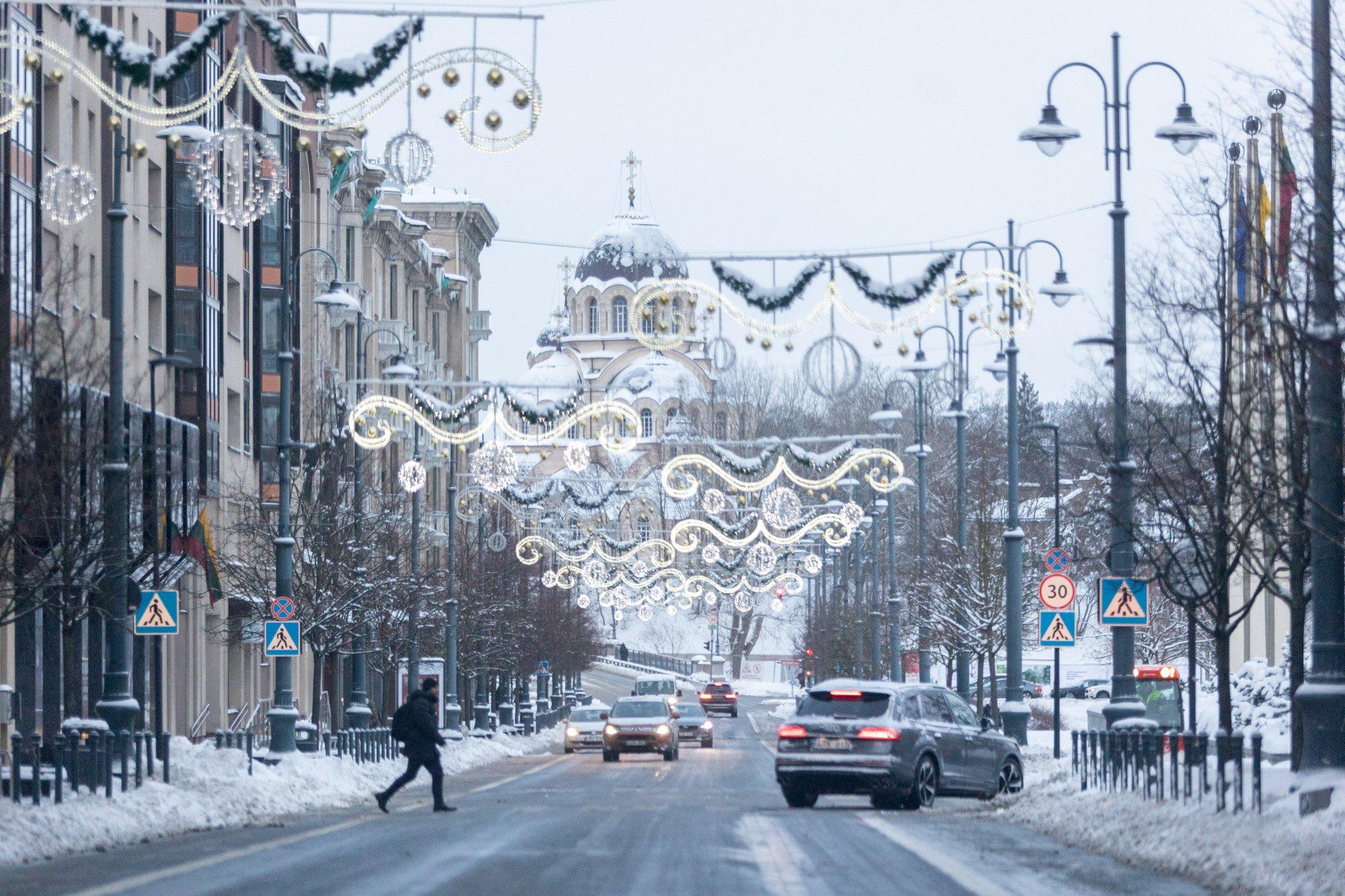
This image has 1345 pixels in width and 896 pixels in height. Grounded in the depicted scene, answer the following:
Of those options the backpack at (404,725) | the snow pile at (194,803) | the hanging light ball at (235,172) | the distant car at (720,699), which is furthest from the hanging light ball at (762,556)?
the hanging light ball at (235,172)

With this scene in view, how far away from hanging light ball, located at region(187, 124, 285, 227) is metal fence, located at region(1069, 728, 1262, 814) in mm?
10056

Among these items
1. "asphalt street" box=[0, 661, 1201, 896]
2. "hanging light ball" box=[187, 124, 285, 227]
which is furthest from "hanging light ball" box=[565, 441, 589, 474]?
"hanging light ball" box=[187, 124, 285, 227]

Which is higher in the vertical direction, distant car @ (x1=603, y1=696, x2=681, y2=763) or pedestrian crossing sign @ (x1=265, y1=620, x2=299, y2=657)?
pedestrian crossing sign @ (x1=265, y1=620, x2=299, y2=657)

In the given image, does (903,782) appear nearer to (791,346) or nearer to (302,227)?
(791,346)

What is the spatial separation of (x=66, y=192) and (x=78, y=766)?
263 inches

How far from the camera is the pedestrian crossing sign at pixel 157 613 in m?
29.8

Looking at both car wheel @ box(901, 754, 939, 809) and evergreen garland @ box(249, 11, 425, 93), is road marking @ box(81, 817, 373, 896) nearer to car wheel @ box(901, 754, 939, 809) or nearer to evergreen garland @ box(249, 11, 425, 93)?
evergreen garland @ box(249, 11, 425, 93)

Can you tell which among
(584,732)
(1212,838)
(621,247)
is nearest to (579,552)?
(584,732)

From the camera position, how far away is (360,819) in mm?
24281

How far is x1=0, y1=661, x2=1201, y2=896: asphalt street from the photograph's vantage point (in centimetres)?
1491

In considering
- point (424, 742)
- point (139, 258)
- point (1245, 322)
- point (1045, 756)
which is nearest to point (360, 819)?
point (424, 742)

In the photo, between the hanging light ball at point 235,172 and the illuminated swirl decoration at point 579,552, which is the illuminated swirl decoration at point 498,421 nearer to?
the hanging light ball at point 235,172

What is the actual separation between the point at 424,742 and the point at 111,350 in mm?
5983

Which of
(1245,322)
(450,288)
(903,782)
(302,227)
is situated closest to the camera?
(1245,322)
